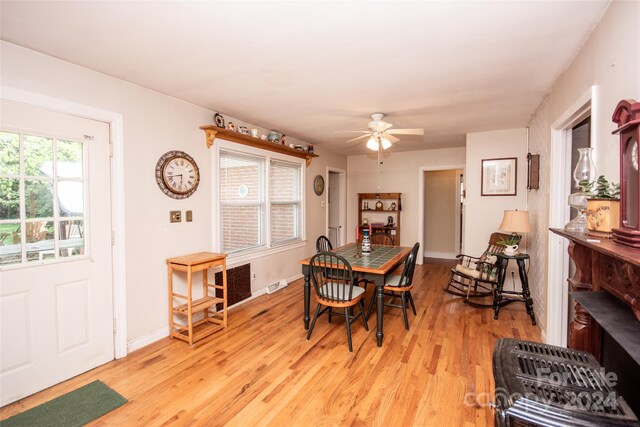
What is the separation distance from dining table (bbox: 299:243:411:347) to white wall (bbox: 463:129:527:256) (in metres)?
1.53

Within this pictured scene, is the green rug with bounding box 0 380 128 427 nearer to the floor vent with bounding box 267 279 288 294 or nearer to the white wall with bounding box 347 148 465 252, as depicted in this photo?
the floor vent with bounding box 267 279 288 294

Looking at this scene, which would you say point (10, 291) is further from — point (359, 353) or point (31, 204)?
point (359, 353)

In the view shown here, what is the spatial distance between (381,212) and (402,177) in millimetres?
891

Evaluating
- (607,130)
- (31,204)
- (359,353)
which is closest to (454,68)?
(607,130)

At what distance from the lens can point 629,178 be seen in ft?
3.60

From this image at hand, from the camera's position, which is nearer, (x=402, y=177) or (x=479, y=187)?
(x=479, y=187)

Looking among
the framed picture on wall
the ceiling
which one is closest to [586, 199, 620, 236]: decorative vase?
the ceiling

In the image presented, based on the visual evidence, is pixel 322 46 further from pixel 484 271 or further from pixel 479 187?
pixel 479 187

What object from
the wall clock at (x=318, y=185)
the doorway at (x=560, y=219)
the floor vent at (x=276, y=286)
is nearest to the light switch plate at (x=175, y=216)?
the floor vent at (x=276, y=286)

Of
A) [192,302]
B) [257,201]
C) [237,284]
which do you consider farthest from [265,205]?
[192,302]

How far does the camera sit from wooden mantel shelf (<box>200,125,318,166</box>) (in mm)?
3406

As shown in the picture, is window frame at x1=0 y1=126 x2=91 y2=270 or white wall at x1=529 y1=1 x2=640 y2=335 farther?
window frame at x1=0 y1=126 x2=91 y2=270

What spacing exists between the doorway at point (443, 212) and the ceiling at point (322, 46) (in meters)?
3.79

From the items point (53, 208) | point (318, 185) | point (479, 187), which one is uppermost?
point (318, 185)
